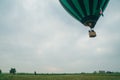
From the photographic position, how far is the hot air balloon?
53.2 feet

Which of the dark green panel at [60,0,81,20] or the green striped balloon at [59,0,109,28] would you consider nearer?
the green striped balloon at [59,0,109,28]

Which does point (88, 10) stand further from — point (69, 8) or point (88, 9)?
point (69, 8)

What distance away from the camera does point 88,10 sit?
16.6 m

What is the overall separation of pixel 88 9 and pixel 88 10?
3.0 inches

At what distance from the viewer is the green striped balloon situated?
1623cm

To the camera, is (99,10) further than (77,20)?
No

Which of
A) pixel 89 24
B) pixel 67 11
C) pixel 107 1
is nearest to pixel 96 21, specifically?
pixel 89 24

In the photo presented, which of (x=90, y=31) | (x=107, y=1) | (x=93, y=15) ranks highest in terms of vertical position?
(x=107, y=1)

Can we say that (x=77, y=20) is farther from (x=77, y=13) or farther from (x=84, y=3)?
(x=84, y=3)

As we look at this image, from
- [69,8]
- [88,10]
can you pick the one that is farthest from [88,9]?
[69,8]

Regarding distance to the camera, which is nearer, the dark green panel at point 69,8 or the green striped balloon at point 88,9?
the green striped balloon at point 88,9

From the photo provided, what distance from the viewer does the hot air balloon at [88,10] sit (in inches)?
639

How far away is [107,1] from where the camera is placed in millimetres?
16953

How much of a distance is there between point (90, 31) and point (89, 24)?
0.57m
